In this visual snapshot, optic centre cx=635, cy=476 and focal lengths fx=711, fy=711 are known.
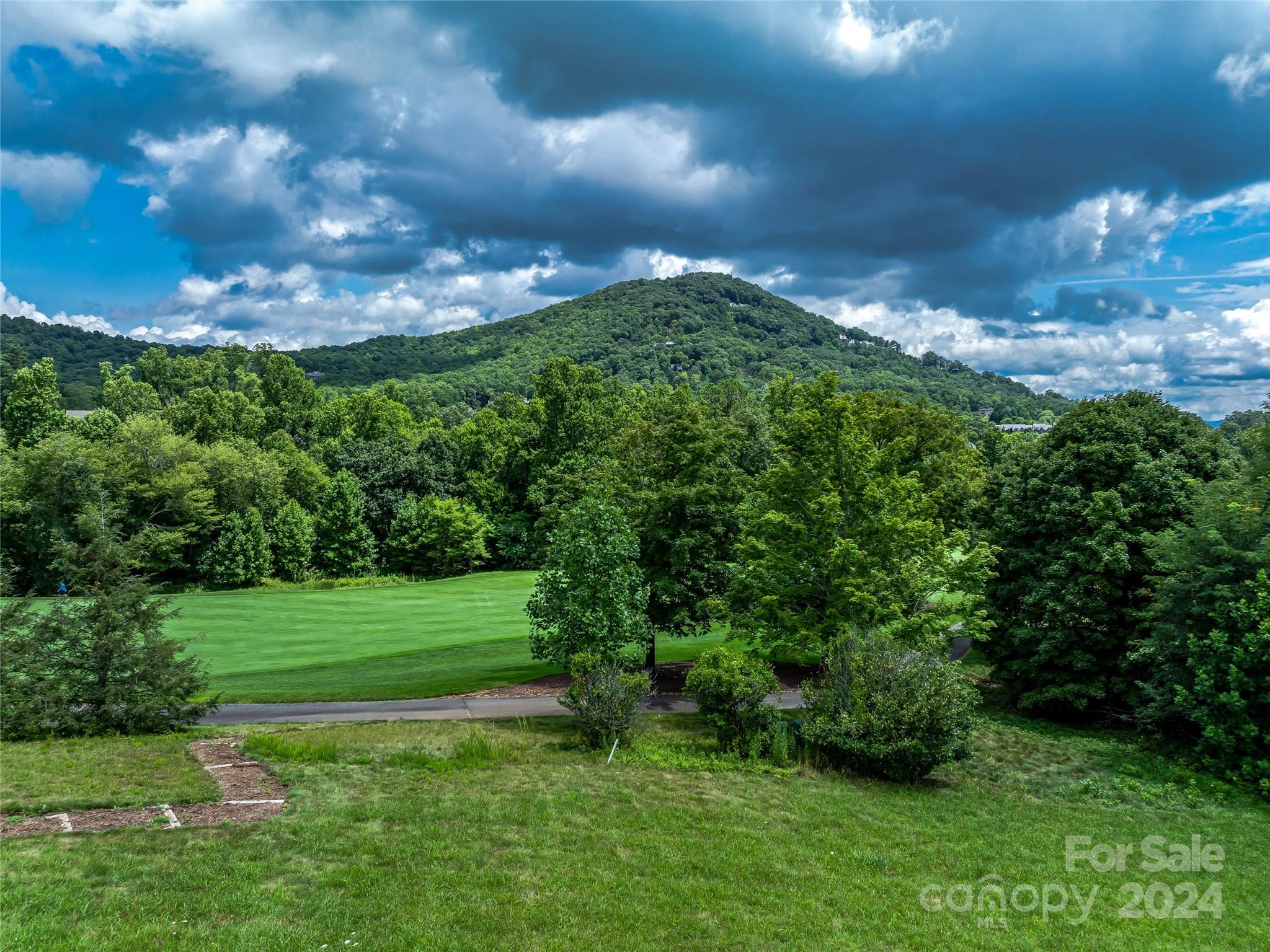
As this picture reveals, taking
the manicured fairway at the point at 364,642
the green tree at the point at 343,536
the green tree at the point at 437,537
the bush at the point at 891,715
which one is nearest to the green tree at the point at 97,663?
the manicured fairway at the point at 364,642

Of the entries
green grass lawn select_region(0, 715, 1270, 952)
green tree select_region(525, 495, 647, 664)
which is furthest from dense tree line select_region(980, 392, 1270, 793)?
green tree select_region(525, 495, 647, 664)

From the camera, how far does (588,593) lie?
59.4 feet

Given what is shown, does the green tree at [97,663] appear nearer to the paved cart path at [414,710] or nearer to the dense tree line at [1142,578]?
the paved cart path at [414,710]

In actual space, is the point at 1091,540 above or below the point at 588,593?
above

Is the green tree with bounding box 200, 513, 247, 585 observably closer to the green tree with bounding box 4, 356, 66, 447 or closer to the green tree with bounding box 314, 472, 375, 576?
the green tree with bounding box 314, 472, 375, 576

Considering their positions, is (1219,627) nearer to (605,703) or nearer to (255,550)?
(605,703)

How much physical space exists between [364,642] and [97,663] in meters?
18.0

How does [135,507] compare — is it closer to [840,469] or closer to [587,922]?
[840,469]

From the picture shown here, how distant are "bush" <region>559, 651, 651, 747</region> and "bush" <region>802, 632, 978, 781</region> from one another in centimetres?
386

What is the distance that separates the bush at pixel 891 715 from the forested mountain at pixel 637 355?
114238 mm

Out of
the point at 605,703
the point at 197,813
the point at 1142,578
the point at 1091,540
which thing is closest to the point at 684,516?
the point at 605,703

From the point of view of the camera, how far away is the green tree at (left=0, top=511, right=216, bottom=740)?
14.4 metres

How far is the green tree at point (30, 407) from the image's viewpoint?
68.5 metres

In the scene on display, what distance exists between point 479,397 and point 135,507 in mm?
94337
